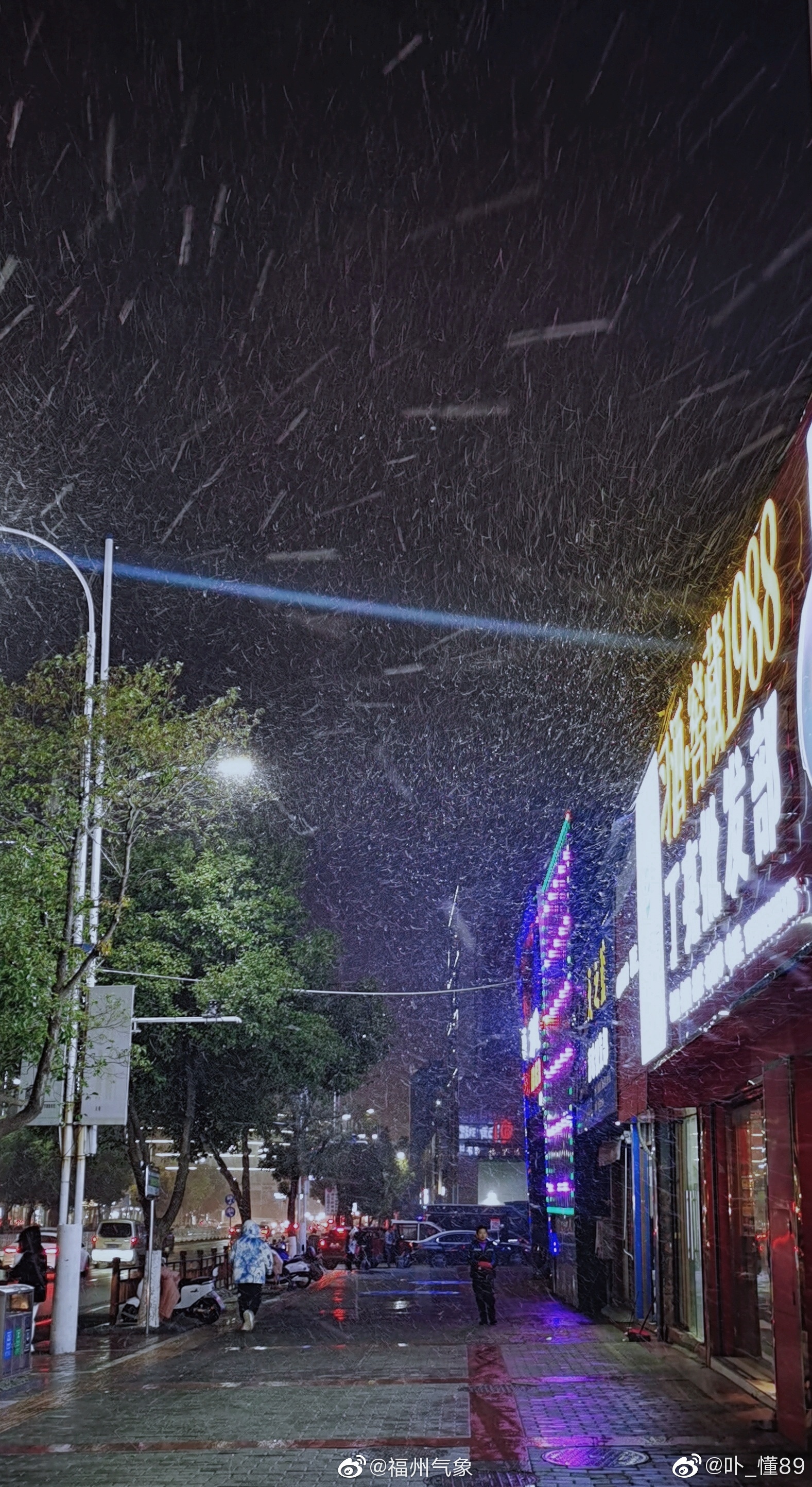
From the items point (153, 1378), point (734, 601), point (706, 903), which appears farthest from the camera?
point (153, 1378)

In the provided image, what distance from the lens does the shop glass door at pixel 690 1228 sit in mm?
15086

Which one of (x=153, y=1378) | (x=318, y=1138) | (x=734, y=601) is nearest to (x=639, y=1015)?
(x=153, y=1378)

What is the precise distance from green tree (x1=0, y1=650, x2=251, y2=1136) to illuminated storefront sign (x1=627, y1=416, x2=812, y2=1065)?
6.51 meters

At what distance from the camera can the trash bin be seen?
568 inches

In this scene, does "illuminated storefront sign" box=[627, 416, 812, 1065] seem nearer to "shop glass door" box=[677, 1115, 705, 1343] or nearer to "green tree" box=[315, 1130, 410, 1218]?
"shop glass door" box=[677, 1115, 705, 1343]

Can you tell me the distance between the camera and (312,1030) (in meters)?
34.7

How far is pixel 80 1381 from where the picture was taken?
1449cm

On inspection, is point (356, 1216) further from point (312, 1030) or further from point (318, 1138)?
Answer: point (312, 1030)

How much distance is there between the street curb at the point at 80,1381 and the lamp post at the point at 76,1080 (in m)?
0.98

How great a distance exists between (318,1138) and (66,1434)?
45047mm

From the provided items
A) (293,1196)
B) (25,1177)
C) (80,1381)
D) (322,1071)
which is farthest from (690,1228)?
(25,1177)

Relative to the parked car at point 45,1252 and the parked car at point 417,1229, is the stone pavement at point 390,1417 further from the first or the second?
the parked car at point 417,1229

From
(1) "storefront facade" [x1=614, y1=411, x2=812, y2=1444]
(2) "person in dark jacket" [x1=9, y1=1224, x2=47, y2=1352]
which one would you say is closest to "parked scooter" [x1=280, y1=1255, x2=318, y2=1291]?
(2) "person in dark jacket" [x1=9, y1=1224, x2=47, y2=1352]

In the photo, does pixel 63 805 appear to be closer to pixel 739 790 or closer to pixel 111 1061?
pixel 111 1061
